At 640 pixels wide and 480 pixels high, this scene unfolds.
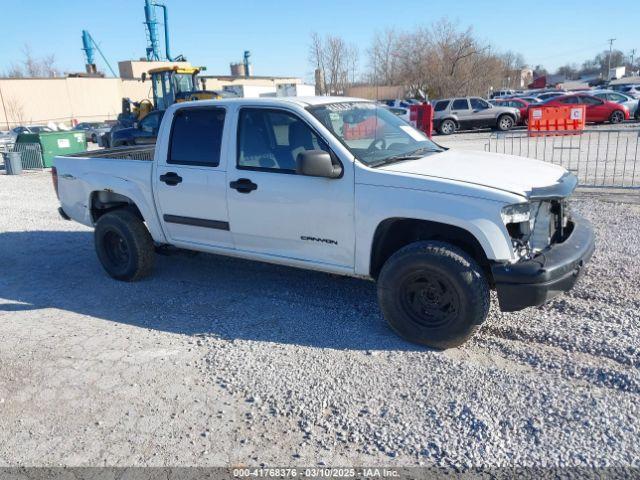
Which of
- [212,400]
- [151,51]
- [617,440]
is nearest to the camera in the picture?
[617,440]

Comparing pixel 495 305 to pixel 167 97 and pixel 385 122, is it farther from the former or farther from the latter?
pixel 167 97

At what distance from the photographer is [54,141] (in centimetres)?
1773

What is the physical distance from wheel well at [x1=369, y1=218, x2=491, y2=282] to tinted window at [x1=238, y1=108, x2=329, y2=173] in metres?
0.88

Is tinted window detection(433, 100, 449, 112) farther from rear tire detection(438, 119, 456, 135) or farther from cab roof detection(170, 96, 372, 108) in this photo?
cab roof detection(170, 96, 372, 108)

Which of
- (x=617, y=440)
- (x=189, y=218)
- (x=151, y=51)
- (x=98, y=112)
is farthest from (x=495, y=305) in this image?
(x=151, y=51)

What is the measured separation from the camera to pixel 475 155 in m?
4.68

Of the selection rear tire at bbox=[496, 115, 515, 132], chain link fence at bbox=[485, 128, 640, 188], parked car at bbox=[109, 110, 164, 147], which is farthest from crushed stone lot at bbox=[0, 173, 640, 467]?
rear tire at bbox=[496, 115, 515, 132]

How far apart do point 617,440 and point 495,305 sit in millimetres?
1887

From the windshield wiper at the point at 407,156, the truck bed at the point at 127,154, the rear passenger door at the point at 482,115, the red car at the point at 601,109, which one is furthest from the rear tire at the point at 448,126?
the windshield wiper at the point at 407,156

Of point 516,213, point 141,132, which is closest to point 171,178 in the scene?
point 516,213

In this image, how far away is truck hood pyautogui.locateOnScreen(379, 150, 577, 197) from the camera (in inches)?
144

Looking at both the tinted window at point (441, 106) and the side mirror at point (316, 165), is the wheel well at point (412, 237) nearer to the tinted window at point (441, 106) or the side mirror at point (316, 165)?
the side mirror at point (316, 165)

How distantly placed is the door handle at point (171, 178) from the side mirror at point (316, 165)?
1.54 meters

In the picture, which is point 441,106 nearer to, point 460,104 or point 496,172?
point 460,104
